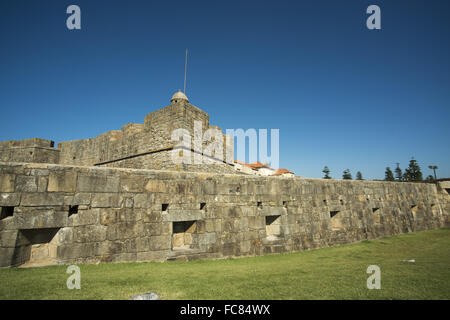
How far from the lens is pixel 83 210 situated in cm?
495

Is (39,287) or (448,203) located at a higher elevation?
(448,203)

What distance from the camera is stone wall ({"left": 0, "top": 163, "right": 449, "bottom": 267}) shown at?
451 centimetres

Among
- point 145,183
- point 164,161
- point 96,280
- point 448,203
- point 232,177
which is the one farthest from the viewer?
point 448,203

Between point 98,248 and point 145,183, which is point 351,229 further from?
point 98,248

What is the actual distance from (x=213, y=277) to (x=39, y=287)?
2.73 m

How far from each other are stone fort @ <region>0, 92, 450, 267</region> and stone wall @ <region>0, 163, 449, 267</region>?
2 cm

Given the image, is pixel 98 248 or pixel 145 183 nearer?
pixel 98 248

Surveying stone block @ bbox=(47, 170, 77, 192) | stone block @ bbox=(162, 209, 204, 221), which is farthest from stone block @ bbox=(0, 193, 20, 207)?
stone block @ bbox=(162, 209, 204, 221)

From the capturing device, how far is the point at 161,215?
5.80 meters

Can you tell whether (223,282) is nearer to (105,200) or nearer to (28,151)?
(105,200)

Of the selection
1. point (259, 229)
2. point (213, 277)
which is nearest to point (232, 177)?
point (259, 229)

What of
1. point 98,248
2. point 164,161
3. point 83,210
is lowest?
point 98,248

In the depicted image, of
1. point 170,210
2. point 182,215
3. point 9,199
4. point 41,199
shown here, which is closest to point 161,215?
point 170,210

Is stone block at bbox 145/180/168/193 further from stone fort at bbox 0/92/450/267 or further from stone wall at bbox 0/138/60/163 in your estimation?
stone wall at bbox 0/138/60/163
